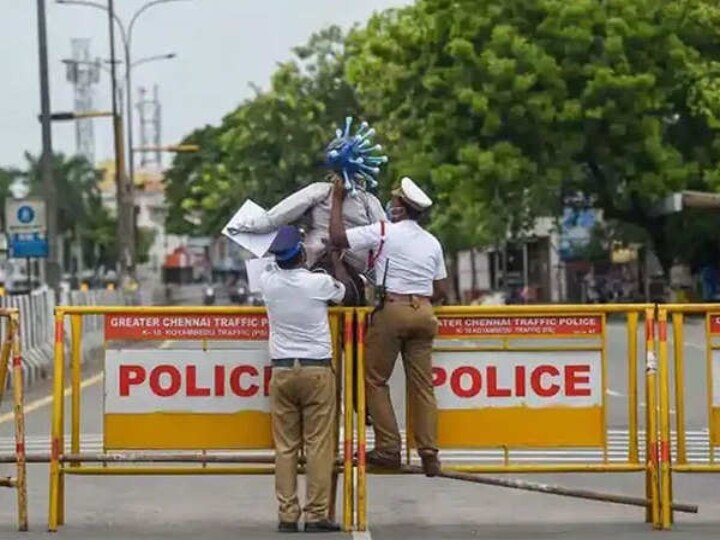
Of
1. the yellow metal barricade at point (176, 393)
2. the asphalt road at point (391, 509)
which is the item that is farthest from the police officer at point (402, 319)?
the asphalt road at point (391, 509)

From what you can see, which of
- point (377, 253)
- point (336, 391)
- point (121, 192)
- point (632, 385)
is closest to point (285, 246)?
point (377, 253)

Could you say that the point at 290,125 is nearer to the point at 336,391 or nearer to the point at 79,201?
the point at 79,201

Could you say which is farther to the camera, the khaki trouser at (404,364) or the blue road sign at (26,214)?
the blue road sign at (26,214)

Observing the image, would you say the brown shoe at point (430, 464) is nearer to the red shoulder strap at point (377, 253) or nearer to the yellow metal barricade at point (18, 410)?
the red shoulder strap at point (377, 253)

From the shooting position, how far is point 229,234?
37.1 feet

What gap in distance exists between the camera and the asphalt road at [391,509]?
1127cm

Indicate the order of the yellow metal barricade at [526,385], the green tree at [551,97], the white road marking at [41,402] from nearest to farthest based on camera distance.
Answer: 1. the yellow metal barricade at [526,385]
2. the white road marking at [41,402]
3. the green tree at [551,97]

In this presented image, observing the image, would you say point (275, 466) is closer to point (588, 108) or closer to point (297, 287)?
point (297, 287)

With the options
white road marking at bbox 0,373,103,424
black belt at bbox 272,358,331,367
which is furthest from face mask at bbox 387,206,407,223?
white road marking at bbox 0,373,103,424

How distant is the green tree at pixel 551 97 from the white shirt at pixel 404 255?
37996mm

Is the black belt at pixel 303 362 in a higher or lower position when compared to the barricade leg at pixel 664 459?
higher

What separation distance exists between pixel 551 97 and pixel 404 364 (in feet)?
130

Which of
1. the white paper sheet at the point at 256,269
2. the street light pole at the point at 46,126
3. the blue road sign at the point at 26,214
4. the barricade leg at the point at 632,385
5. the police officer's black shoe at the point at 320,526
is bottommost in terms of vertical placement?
the police officer's black shoe at the point at 320,526

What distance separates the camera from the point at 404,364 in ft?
37.0
